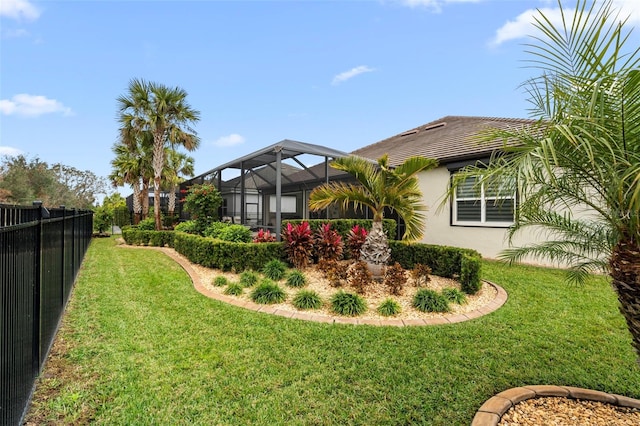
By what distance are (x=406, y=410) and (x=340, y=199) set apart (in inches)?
194

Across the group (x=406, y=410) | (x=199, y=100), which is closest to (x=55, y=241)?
(x=406, y=410)

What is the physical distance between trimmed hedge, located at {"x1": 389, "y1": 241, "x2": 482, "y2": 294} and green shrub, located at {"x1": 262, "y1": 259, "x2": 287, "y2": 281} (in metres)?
3.11

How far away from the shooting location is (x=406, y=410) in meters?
2.45

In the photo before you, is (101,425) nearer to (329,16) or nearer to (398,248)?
(398,248)

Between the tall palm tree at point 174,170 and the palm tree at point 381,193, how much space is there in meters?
16.5

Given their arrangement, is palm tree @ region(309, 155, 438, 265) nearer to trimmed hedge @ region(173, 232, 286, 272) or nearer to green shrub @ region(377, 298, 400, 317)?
trimmed hedge @ region(173, 232, 286, 272)

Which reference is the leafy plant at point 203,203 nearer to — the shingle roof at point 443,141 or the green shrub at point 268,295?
the green shrub at point 268,295

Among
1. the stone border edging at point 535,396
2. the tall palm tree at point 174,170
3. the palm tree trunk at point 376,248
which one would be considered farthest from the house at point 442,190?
the tall palm tree at point 174,170

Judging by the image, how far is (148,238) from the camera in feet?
44.8

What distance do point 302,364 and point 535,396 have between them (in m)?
2.17

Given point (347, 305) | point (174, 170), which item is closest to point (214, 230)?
point (347, 305)

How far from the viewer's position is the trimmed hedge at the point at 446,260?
228 inches

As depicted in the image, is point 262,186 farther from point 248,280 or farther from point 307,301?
point 307,301

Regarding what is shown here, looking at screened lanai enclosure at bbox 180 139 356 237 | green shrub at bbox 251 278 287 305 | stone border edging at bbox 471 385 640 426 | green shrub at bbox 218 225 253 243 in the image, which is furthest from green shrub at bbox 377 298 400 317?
screened lanai enclosure at bbox 180 139 356 237
